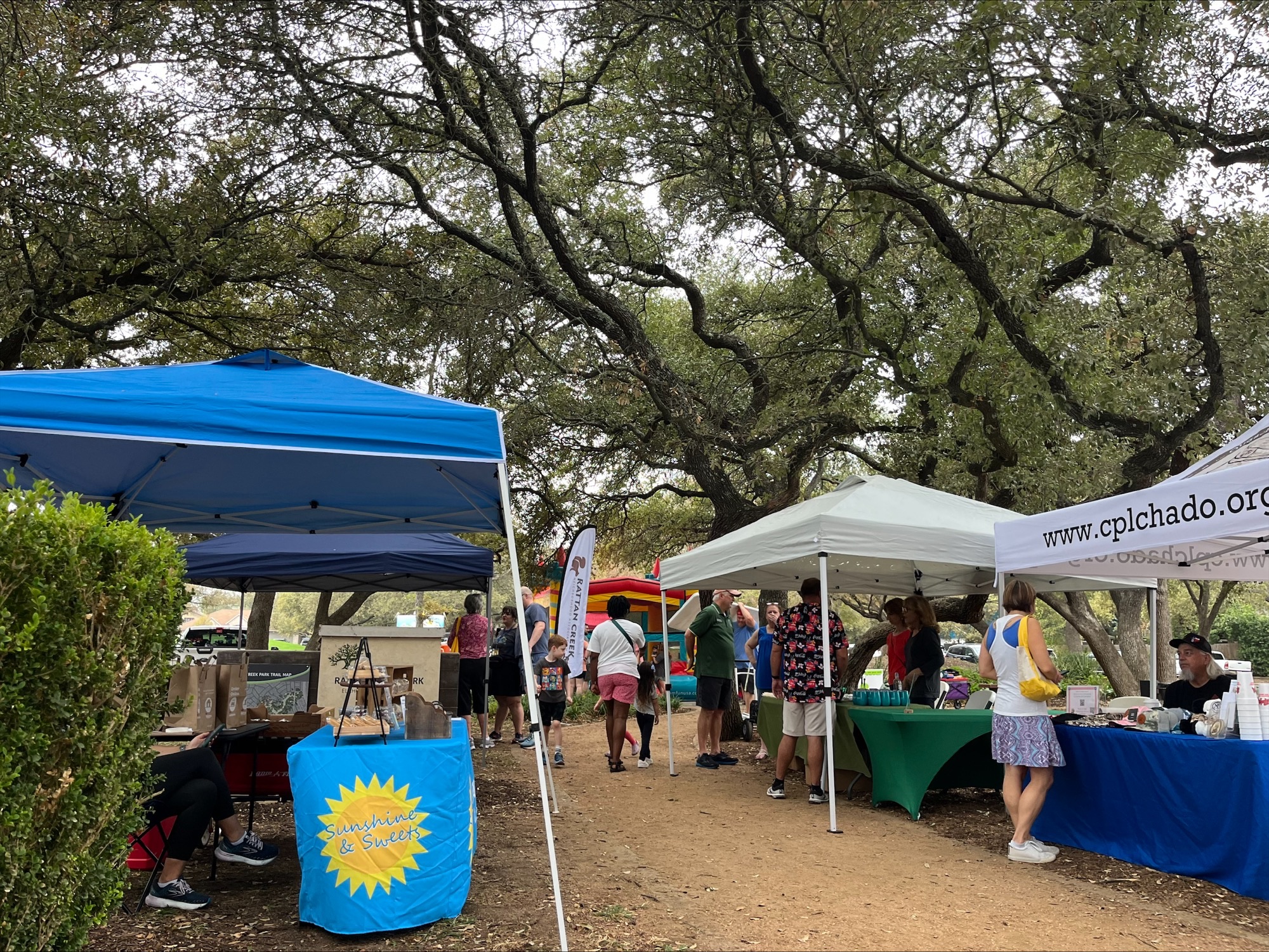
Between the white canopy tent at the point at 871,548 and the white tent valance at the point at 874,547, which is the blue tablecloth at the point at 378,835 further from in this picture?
the white tent valance at the point at 874,547

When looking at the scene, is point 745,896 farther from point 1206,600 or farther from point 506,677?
point 1206,600

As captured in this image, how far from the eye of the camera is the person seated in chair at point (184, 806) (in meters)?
4.59

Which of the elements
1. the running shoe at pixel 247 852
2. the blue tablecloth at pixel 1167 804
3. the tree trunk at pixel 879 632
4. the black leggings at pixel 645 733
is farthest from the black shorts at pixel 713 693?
the running shoe at pixel 247 852

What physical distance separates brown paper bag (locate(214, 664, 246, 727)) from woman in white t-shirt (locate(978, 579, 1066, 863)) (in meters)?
4.31

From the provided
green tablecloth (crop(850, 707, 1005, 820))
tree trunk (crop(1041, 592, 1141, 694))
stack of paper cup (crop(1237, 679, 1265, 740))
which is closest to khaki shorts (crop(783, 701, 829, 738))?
green tablecloth (crop(850, 707, 1005, 820))

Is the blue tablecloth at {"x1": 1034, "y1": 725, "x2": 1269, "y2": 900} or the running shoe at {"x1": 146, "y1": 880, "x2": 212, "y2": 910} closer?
the running shoe at {"x1": 146, "y1": 880, "x2": 212, "y2": 910}

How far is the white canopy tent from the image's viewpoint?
283 inches

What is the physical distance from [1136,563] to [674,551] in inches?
553

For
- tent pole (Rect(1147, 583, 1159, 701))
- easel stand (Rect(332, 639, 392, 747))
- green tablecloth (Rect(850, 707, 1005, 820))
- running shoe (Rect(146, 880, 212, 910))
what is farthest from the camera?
tent pole (Rect(1147, 583, 1159, 701))

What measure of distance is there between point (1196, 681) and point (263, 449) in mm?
6100

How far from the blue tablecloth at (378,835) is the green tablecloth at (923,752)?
3750mm

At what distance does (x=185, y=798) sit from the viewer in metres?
4.70

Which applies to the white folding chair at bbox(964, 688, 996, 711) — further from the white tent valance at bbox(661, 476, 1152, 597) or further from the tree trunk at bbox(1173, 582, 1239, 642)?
the tree trunk at bbox(1173, 582, 1239, 642)

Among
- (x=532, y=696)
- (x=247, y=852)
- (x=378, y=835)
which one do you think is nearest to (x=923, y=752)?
(x=532, y=696)
